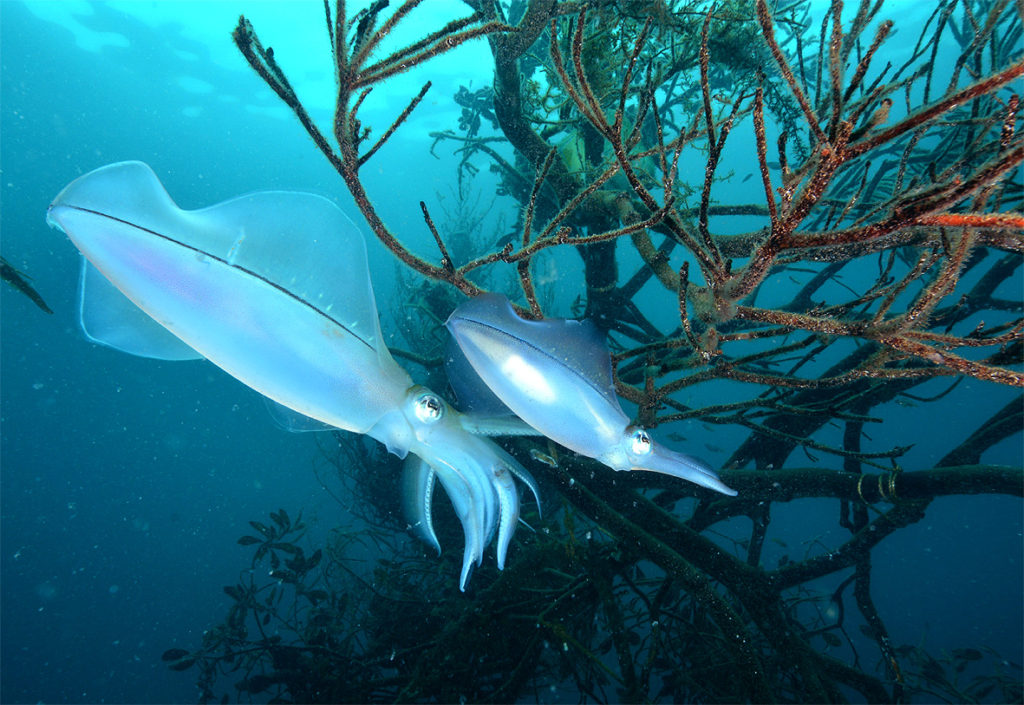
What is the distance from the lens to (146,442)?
3606 centimetres

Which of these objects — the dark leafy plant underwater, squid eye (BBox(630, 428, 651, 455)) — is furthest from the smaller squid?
the dark leafy plant underwater

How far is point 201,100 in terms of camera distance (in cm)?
3972

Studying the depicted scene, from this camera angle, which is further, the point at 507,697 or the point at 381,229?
the point at 507,697

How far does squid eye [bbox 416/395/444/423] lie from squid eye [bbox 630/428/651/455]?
2.44 ft

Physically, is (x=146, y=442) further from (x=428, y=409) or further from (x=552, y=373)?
(x=552, y=373)

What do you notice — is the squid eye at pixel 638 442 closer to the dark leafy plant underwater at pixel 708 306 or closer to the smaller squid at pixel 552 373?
the smaller squid at pixel 552 373

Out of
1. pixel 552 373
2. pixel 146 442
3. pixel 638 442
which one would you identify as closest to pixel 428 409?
pixel 552 373

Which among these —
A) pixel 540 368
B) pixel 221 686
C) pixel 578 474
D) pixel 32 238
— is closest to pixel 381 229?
pixel 540 368

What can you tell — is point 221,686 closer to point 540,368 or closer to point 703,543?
point 703,543

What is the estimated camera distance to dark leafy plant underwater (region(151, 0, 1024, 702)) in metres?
1.42

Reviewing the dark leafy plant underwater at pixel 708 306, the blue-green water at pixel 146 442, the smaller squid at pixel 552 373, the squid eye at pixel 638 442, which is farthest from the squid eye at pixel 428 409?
the blue-green water at pixel 146 442

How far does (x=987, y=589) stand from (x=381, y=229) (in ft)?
162

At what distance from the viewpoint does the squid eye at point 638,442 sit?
171cm

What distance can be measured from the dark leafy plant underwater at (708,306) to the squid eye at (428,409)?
0.62m
